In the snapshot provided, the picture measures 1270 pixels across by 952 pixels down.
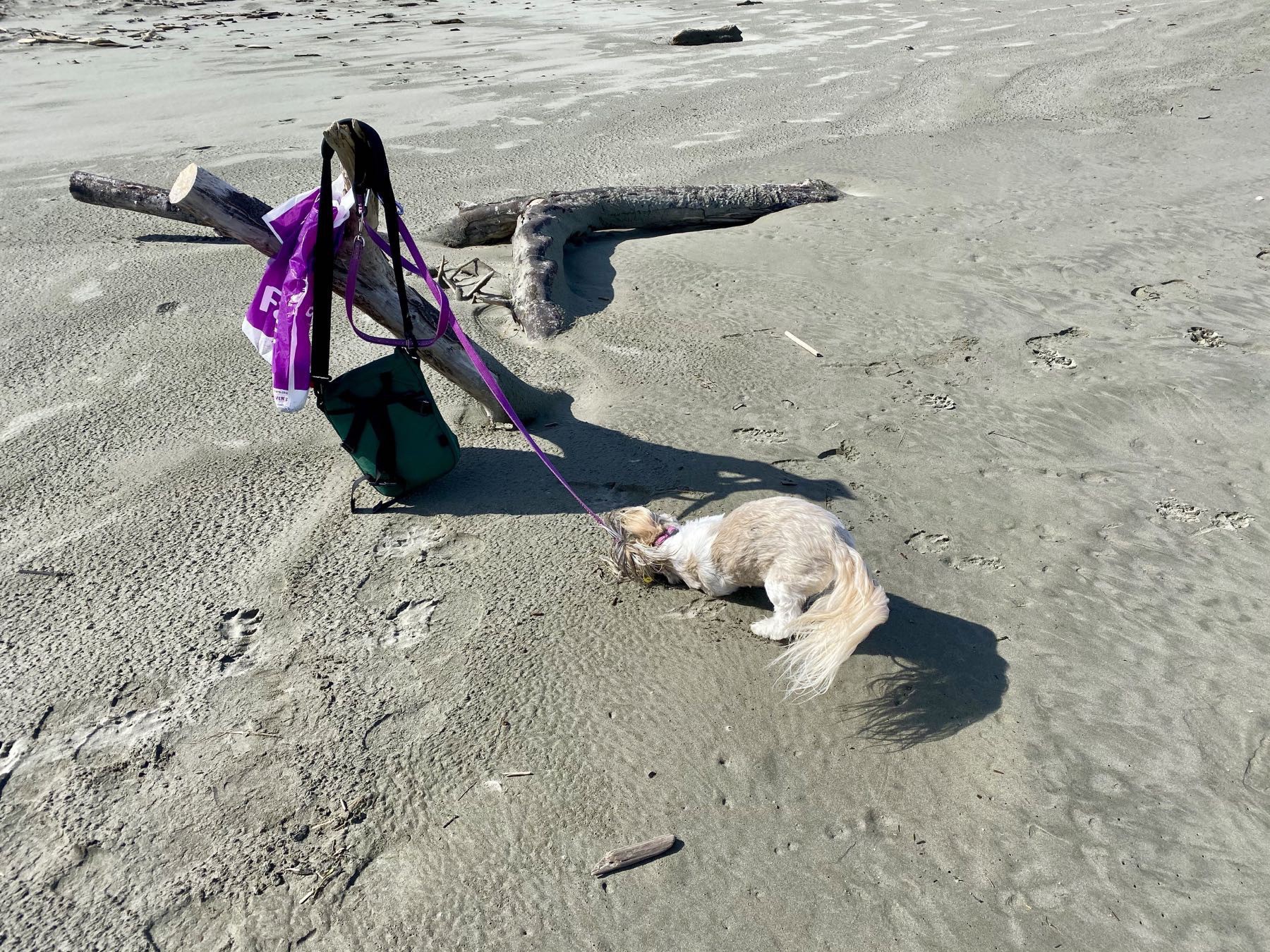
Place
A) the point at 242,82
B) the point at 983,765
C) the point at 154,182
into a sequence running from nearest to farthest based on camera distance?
the point at 983,765 → the point at 154,182 → the point at 242,82

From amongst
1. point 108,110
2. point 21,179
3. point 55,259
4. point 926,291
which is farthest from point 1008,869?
point 108,110

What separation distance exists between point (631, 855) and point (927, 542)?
6.41ft

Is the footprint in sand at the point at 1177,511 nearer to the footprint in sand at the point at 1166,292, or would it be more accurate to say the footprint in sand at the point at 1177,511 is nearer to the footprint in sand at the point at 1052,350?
the footprint in sand at the point at 1052,350

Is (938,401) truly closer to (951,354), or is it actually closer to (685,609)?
(951,354)

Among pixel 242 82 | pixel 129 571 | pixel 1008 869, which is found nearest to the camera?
pixel 1008 869

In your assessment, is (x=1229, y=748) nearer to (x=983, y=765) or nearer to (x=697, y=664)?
(x=983, y=765)

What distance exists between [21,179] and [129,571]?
21.5 ft

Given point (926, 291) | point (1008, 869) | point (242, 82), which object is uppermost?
point (242, 82)

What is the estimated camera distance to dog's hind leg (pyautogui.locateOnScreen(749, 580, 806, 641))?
3215 millimetres

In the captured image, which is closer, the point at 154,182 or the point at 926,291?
the point at 926,291

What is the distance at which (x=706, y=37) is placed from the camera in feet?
43.8

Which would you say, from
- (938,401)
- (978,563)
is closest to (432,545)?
(978,563)

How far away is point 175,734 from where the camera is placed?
3.03m

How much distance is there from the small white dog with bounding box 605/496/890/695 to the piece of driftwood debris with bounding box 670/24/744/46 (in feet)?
38.1
